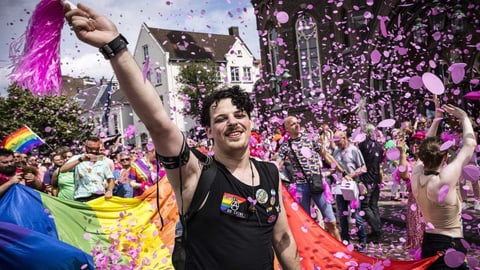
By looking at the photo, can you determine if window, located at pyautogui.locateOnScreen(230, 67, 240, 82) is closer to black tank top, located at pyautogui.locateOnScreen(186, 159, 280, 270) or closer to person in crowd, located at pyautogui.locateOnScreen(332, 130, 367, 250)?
person in crowd, located at pyautogui.locateOnScreen(332, 130, 367, 250)

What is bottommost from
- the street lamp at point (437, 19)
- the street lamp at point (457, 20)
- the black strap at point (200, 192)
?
the black strap at point (200, 192)

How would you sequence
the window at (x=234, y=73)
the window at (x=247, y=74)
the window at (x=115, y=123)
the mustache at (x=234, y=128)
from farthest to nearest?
the window at (x=115, y=123)
the window at (x=247, y=74)
the window at (x=234, y=73)
the mustache at (x=234, y=128)

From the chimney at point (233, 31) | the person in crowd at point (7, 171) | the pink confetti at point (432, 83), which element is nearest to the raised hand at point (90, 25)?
the pink confetti at point (432, 83)

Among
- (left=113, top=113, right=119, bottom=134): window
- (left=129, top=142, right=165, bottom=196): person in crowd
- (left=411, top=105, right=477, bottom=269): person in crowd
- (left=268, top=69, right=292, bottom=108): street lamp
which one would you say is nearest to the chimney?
(left=113, top=113, right=119, bottom=134): window

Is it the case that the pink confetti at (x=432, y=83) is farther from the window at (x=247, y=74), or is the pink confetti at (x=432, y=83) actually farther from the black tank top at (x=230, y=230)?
the window at (x=247, y=74)

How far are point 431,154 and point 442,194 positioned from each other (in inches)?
13.4

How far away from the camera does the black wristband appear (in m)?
1.80

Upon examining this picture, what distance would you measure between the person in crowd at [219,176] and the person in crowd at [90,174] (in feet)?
16.0

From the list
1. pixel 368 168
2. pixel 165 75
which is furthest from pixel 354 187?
pixel 165 75

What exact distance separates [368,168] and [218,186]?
19.8ft

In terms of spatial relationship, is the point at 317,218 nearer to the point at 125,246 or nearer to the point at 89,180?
the point at 125,246

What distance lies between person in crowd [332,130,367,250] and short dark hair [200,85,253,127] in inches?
→ 184

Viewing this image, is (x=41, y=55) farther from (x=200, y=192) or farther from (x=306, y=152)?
(x=306, y=152)

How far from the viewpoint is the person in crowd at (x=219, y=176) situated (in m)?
1.84
